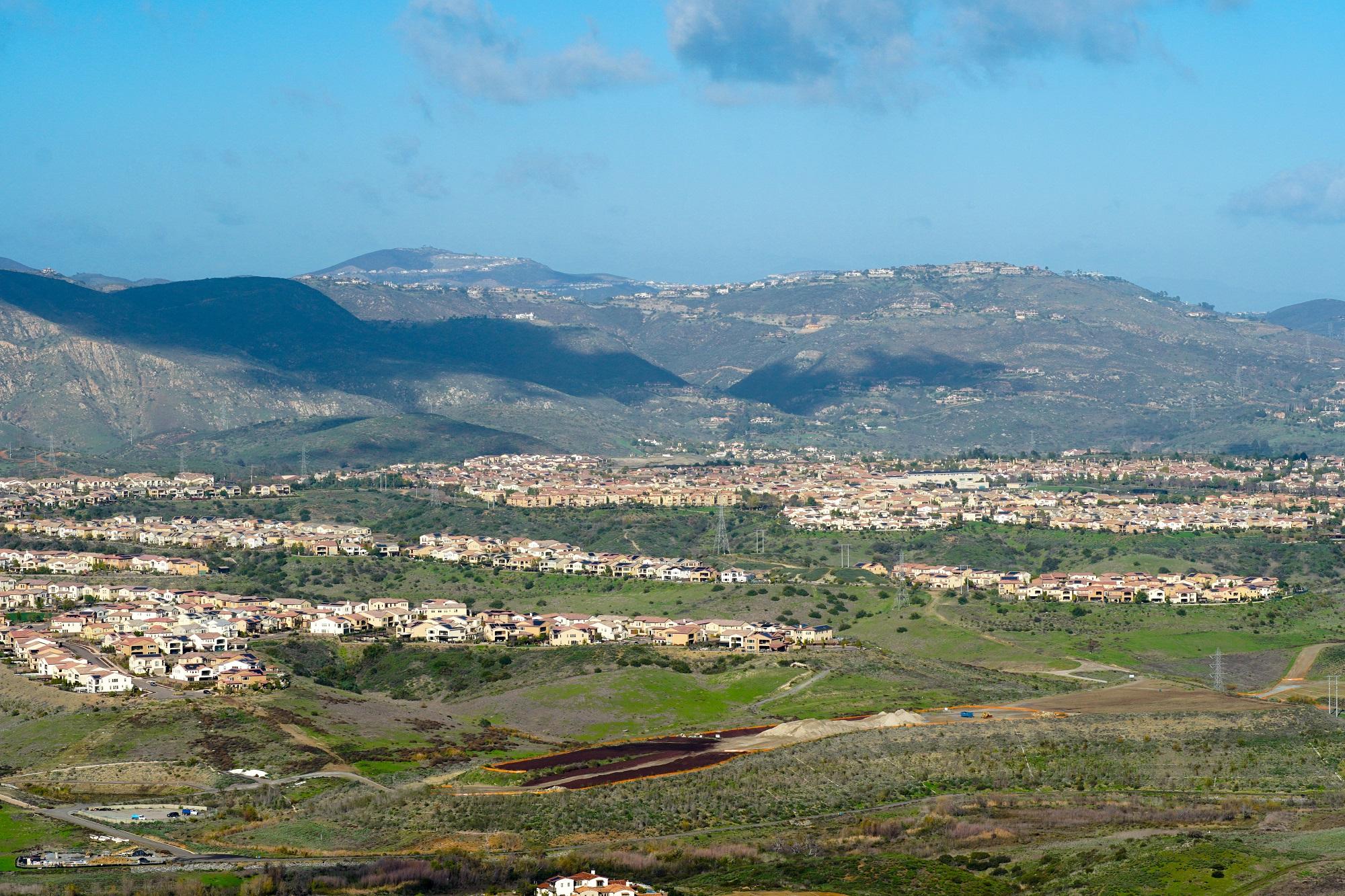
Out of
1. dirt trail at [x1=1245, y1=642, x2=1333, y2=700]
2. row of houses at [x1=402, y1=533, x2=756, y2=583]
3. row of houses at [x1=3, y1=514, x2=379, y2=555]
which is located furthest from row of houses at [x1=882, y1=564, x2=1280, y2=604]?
row of houses at [x1=3, y1=514, x2=379, y2=555]

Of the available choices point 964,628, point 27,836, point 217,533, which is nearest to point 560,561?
point 217,533

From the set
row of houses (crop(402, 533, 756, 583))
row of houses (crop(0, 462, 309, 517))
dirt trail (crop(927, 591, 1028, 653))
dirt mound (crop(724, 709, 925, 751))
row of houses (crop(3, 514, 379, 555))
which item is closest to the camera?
dirt mound (crop(724, 709, 925, 751))

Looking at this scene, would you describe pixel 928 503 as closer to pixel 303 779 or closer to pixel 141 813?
pixel 303 779

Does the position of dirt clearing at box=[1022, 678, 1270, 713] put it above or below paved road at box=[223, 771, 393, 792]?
above

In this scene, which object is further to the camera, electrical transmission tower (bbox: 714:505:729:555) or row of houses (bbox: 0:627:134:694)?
electrical transmission tower (bbox: 714:505:729:555)

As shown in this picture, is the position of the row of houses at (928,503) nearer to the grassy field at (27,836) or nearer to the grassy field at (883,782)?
the grassy field at (883,782)

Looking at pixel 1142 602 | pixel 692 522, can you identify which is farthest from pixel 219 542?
pixel 1142 602

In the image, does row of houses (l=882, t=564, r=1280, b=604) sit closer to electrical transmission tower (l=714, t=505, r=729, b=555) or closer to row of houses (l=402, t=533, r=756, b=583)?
row of houses (l=402, t=533, r=756, b=583)

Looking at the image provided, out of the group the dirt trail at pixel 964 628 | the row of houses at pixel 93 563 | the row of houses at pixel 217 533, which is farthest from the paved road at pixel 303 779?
the row of houses at pixel 217 533
